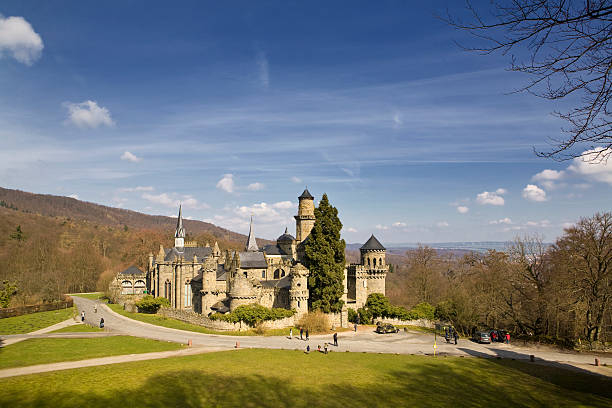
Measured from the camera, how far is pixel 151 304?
50812 mm

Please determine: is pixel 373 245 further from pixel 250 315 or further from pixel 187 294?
pixel 187 294

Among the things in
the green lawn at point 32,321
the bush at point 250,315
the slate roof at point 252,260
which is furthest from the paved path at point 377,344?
the slate roof at point 252,260

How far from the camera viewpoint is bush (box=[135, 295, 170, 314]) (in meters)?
50.8

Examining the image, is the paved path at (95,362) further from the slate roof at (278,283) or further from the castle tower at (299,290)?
the slate roof at (278,283)

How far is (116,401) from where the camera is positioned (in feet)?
57.6

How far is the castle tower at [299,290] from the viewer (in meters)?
43.7

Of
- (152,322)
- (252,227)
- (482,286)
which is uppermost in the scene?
(252,227)

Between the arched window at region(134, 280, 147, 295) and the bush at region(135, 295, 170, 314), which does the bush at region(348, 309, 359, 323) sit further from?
the arched window at region(134, 280, 147, 295)

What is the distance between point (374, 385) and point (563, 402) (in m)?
9.87

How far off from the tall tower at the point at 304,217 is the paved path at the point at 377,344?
16687mm

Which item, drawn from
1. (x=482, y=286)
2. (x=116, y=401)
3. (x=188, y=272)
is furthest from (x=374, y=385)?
(x=188, y=272)

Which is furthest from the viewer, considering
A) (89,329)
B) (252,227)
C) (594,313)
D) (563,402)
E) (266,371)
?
(252,227)

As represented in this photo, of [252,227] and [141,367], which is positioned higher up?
[252,227]

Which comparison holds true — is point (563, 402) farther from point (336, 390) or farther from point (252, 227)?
point (252, 227)
